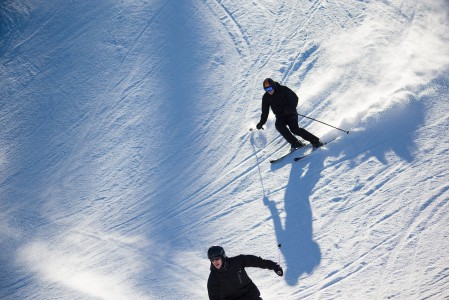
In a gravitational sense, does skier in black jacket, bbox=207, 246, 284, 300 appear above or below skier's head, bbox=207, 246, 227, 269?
below

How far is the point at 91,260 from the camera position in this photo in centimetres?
868

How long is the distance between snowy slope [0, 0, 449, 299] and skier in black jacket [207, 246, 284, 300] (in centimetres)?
152

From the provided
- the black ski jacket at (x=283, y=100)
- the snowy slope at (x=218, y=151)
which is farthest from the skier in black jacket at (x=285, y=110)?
the snowy slope at (x=218, y=151)

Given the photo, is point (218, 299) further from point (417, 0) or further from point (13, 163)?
point (417, 0)

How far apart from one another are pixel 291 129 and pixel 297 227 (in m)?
2.00

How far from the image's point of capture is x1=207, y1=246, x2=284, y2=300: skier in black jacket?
17.2 feet

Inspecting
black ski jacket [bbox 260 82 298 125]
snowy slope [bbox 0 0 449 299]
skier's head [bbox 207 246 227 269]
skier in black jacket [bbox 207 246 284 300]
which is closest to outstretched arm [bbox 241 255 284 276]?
skier in black jacket [bbox 207 246 284 300]

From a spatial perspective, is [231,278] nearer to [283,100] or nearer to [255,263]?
[255,263]

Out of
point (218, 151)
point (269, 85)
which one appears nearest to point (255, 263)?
point (269, 85)

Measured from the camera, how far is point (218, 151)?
9820mm

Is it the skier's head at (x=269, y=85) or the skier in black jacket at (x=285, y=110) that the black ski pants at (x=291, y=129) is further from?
the skier's head at (x=269, y=85)

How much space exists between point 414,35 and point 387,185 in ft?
15.9

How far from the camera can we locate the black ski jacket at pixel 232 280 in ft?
17.4

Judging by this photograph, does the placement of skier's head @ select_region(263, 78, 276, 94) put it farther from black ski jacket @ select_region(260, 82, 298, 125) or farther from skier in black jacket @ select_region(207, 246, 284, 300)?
skier in black jacket @ select_region(207, 246, 284, 300)
